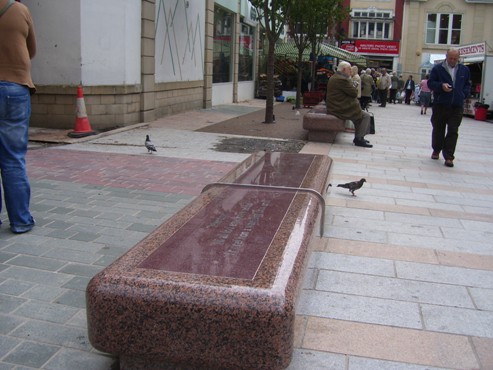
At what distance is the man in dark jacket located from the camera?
9.01 metres

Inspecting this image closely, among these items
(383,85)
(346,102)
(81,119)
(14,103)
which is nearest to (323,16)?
(383,85)

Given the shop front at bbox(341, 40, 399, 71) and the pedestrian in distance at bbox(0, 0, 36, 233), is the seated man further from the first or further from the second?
the shop front at bbox(341, 40, 399, 71)

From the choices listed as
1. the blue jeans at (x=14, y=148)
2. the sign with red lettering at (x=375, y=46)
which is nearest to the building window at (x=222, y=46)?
the blue jeans at (x=14, y=148)

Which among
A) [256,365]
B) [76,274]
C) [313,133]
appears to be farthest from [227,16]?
[256,365]

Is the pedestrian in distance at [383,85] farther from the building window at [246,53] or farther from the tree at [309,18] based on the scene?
the building window at [246,53]

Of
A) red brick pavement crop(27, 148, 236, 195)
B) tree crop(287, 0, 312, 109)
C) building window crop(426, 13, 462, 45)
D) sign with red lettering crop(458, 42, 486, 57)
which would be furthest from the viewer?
building window crop(426, 13, 462, 45)

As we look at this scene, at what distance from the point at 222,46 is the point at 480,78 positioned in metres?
11.7

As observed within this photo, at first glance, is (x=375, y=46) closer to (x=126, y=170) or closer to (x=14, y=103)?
(x=126, y=170)

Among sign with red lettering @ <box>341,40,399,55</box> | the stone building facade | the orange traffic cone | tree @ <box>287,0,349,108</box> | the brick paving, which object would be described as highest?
sign with red lettering @ <box>341,40,399,55</box>

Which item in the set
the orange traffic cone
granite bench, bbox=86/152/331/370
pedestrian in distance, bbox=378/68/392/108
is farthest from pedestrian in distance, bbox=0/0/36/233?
pedestrian in distance, bbox=378/68/392/108

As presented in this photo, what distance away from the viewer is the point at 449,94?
29.7 feet

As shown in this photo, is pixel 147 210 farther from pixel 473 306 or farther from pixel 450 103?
pixel 450 103

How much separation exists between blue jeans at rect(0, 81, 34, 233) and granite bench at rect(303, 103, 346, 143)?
24.0 ft

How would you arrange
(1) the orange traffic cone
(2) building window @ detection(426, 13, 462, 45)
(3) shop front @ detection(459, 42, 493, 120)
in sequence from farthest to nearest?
(2) building window @ detection(426, 13, 462, 45)
(3) shop front @ detection(459, 42, 493, 120)
(1) the orange traffic cone
